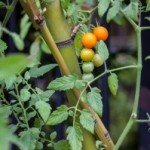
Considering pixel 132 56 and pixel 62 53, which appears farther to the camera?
pixel 132 56

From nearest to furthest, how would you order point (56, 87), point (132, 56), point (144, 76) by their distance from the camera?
1. point (56, 87)
2. point (144, 76)
3. point (132, 56)

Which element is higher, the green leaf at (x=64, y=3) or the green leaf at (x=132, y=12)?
the green leaf at (x=64, y=3)

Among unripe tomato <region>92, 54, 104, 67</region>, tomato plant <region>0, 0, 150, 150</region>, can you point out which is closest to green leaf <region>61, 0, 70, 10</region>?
tomato plant <region>0, 0, 150, 150</region>

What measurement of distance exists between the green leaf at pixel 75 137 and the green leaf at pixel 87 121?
12 millimetres

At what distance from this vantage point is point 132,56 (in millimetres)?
3061

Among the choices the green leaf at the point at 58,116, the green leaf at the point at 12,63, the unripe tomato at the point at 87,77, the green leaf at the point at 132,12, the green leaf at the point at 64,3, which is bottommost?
the green leaf at the point at 58,116

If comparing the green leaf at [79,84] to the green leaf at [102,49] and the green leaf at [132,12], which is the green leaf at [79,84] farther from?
the green leaf at [132,12]

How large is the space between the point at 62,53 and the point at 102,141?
7.1 inches

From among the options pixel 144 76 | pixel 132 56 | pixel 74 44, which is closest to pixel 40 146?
pixel 74 44

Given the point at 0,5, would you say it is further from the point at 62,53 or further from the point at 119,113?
the point at 119,113

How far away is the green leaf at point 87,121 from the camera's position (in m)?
0.81

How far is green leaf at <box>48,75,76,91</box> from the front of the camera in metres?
0.81

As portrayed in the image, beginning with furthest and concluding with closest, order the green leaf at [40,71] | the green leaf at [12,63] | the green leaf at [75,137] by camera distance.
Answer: the green leaf at [40,71], the green leaf at [75,137], the green leaf at [12,63]

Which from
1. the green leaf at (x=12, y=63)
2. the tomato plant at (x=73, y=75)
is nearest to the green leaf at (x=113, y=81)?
the tomato plant at (x=73, y=75)
